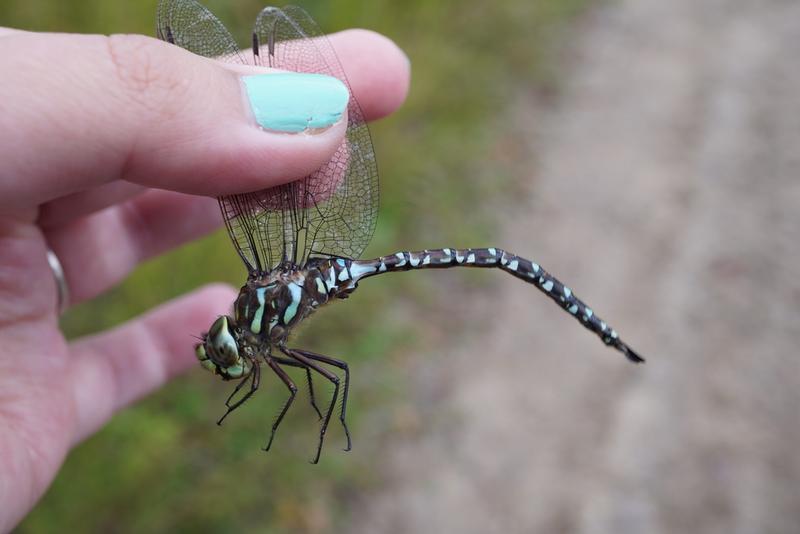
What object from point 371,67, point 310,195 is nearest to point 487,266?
point 310,195

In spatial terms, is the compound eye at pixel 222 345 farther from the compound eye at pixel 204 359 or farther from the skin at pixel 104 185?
the skin at pixel 104 185

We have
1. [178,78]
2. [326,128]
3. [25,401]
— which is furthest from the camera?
[25,401]

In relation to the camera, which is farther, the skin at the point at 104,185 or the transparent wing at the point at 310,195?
the transparent wing at the point at 310,195

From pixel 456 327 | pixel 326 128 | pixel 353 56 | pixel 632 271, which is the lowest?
pixel 456 327

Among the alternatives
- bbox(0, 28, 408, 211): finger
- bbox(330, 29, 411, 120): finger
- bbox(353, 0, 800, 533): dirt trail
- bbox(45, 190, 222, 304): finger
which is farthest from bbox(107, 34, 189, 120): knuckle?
bbox(353, 0, 800, 533): dirt trail

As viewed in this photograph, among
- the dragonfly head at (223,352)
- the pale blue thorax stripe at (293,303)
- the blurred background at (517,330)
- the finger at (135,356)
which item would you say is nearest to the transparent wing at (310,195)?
the pale blue thorax stripe at (293,303)

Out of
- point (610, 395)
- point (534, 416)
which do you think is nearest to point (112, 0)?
point (534, 416)

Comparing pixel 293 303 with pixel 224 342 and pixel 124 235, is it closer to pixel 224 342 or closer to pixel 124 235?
pixel 224 342

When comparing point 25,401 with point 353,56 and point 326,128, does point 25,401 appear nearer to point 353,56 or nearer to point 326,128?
point 326,128
